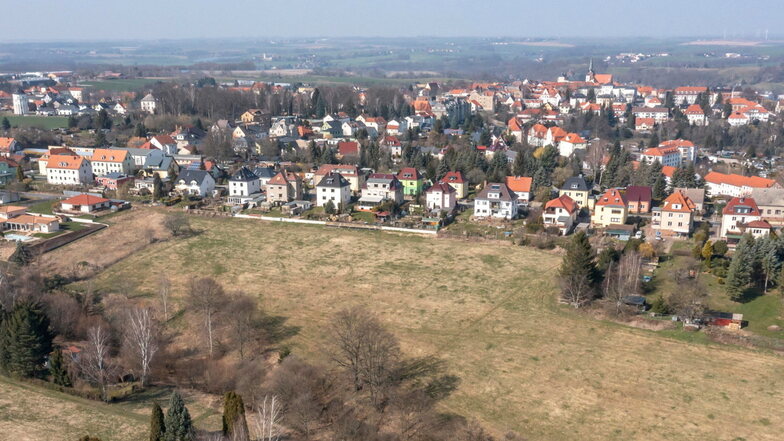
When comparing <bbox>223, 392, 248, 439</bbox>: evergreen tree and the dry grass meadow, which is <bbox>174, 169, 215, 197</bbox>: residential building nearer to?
the dry grass meadow

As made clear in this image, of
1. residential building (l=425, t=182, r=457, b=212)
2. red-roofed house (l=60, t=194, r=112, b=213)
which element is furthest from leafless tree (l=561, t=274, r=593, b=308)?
A: red-roofed house (l=60, t=194, r=112, b=213)

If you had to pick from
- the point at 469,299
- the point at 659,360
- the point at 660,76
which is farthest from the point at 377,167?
the point at 660,76

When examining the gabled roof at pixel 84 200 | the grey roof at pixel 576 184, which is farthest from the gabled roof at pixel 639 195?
the gabled roof at pixel 84 200

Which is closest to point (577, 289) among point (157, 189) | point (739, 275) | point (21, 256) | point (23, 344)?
point (739, 275)

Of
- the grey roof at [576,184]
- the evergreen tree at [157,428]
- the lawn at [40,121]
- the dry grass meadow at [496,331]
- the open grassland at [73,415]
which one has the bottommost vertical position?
the open grassland at [73,415]

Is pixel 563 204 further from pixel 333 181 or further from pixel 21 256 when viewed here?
pixel 21 256

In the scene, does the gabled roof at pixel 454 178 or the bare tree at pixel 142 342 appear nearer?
the bare tree at pixel 142 342

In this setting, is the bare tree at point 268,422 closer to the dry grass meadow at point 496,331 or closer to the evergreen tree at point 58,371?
the dry grass meadow at point 496,331
